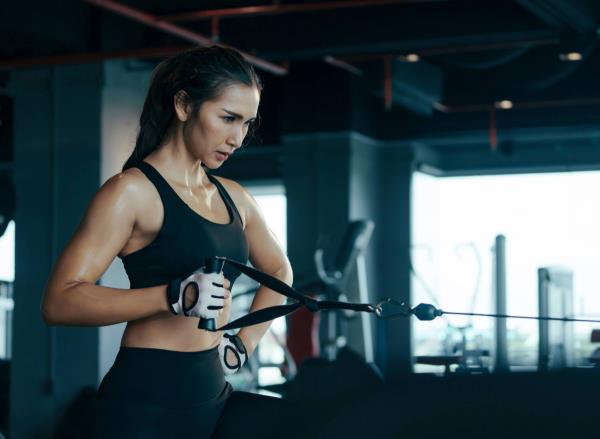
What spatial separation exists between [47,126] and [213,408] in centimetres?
511

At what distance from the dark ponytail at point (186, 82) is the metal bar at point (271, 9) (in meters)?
3.74

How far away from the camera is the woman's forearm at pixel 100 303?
1618 mm

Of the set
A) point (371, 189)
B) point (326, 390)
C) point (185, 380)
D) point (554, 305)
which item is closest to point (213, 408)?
point (185, 380)

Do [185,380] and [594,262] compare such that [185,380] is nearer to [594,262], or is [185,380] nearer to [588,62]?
[588,62]

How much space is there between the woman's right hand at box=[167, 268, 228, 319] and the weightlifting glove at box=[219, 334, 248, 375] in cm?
29

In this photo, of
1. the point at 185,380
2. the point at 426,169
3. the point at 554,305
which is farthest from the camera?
the point at 426,169

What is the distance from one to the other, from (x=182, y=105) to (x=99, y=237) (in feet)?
0.96

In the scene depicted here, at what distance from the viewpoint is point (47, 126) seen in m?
6.60

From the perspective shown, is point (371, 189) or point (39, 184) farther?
point (371, 189)

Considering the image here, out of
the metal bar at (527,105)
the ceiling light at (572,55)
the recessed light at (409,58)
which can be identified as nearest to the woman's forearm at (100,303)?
the ceiling light at (572,55)

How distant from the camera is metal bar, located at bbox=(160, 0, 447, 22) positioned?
560 centimetres

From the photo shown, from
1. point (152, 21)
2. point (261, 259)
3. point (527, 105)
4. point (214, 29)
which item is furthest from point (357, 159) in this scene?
point (261, 259)

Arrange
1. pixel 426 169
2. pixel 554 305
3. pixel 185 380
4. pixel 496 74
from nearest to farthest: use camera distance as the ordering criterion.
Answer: pixel 185 380, pixel 554 305, pixel 496 74, pixel 426 169

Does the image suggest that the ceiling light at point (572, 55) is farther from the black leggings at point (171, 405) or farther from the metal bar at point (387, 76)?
the black leggings at point (171, 405)
